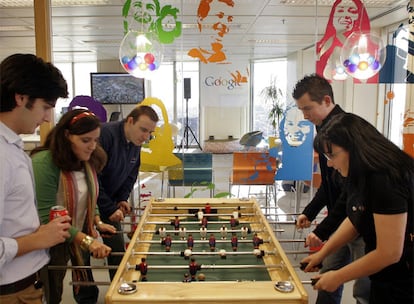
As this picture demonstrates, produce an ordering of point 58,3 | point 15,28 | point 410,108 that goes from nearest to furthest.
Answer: point 410,108, point 58,3, point 15,28

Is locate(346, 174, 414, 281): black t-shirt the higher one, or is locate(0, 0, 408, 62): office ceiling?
locate(0, 0, 408, 62): office ceiling

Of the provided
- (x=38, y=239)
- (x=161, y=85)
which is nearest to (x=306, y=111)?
(x=38, y=239)

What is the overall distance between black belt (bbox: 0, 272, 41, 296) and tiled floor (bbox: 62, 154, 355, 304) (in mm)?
1397

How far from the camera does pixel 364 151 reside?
55.4 inches

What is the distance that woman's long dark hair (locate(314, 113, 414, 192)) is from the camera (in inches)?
54.1

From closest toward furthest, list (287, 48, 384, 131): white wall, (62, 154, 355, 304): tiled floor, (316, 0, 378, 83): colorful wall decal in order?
1. (62, 154, 355, 304): tiled floor
2. (316, 0, 378, 83): colorful wall decal
3. (287, 48, 384, 131): white wall

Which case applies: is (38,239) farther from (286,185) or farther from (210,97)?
(286,185)

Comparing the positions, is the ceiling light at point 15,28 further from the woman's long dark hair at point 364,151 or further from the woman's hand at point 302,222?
the woman's long dark hair at point 364,151

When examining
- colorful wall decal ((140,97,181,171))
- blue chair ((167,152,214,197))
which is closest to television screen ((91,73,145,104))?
blue chair ((167,152,214,197))

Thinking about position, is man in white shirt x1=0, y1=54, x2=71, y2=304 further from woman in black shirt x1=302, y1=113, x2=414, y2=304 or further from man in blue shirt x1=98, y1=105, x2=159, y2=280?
man in blue shirt x1=98, y1=105, x2=159, y2=280

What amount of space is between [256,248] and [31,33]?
6.58 meters

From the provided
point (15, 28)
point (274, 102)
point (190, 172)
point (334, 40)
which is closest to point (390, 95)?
point (334, 40)

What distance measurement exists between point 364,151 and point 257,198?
4.75 metres

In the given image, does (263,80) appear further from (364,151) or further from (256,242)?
(364,151)
